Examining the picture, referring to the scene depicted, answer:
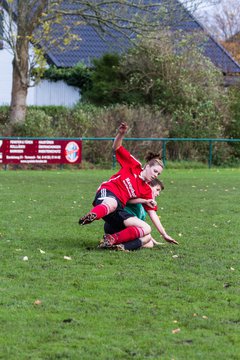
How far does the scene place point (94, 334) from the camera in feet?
16.9

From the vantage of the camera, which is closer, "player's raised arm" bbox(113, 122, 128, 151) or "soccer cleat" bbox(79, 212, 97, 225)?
"soccer cleat" bbox(79, 212, 97, 225)

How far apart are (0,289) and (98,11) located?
70.7ft

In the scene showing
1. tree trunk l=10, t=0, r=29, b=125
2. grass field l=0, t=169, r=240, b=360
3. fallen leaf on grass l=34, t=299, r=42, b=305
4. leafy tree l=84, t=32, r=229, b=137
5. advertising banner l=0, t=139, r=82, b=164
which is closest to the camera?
grass field l=0, t=169, r=240, b=360

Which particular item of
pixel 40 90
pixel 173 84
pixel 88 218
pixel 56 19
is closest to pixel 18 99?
pixel 56 19

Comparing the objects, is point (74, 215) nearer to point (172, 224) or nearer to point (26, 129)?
point (172, 224)

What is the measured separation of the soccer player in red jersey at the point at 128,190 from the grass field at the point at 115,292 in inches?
9.2

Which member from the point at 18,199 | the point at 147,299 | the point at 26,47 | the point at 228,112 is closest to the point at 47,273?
the point at 147,299

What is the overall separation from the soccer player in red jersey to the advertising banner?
1596 cm

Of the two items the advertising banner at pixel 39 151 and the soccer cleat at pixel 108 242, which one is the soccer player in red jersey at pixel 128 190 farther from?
the advertising banner at pixel 39 151

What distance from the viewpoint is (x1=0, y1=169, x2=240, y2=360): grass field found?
4.94 m

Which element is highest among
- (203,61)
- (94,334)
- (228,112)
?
(203,61)

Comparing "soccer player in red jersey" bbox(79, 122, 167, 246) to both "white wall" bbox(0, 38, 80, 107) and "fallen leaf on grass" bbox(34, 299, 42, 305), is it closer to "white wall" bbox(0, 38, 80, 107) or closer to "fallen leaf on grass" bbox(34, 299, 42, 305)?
"fallen leaf on grass" bbox(34, 299, 42, 305)

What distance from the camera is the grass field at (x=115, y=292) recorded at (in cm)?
494

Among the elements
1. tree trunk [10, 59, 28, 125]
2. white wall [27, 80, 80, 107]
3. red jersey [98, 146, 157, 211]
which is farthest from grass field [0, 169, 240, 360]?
white wall [27, 80, 80, 107]
